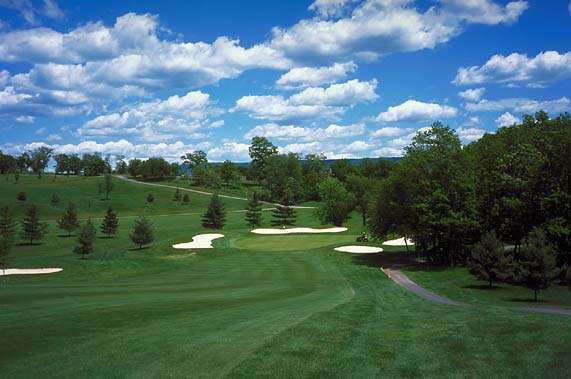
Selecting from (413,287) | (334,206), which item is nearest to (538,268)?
(413,287)

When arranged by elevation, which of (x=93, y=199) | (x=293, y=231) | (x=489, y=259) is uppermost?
(x=93, y=199)

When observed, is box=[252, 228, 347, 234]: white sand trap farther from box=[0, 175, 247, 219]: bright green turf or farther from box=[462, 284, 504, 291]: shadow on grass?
box=[0, 175, 247, 219]: bright green turf

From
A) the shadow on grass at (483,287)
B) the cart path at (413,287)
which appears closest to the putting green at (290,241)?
the cart path at (413,287)

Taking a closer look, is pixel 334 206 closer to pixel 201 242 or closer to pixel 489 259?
pixel 201 242

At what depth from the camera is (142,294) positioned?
21984 millimetres

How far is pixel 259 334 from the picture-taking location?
12719 millimetres

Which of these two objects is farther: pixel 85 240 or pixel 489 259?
pixel 85 240

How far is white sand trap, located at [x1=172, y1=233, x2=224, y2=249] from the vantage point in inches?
1891

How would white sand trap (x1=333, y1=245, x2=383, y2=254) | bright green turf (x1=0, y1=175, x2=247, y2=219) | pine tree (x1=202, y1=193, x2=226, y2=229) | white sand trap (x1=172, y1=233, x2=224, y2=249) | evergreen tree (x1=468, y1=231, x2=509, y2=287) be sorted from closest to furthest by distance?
1. evergreen tree (x1=468, y1=231, x2=509, y2=287)
2. white sand trap (x1=333, y1=245, x2=383, y2=254)
3. white sand trap (x1=172, y1=233, x2=224, y2=249)
4. pine tree (x1=202, y1=193, x2=226, y2=229)
5. bright green turf (x1=0, y1=175, x2=247, y2=219)

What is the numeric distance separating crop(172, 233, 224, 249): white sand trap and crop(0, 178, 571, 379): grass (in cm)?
2151

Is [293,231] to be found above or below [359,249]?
above

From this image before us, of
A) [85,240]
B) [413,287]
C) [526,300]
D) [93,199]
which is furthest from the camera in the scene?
[93,199]

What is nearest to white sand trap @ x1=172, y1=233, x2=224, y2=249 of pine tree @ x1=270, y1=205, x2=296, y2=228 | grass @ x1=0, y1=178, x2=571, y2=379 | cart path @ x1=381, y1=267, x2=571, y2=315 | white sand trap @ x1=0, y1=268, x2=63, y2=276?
white sand trap @ x1=0, y1=268, x2=63, y2=276

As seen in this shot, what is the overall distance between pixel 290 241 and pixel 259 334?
1662 inches
